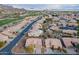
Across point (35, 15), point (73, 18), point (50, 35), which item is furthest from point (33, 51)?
point (73, 18)
